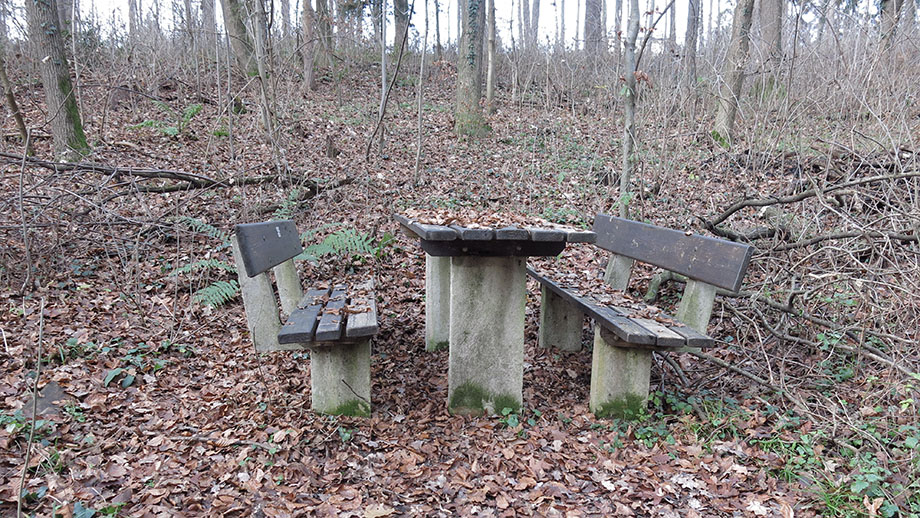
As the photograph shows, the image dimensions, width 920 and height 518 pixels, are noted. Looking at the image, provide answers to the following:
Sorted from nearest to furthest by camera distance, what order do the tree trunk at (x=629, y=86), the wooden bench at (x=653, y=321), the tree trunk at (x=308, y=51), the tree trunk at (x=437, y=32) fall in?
the wooden bench at (x=653, y=321), the tree trunk at (x=629, y=86), the tree trunk at (x=437, y=32), the tree trunk at (x=308, y=51)

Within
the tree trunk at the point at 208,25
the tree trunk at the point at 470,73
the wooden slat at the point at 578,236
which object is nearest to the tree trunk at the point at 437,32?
the tree trunk at the point at 470,73

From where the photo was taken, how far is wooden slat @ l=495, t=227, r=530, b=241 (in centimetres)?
263

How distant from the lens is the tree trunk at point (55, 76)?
6.09 meters

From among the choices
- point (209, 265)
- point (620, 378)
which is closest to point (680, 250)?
point (620, 378)

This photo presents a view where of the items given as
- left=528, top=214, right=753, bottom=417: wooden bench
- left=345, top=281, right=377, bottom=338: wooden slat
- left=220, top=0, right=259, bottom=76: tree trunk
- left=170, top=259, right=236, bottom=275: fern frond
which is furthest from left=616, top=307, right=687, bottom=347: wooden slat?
left=220, top=0, right=259, bottom=76: tree trunk

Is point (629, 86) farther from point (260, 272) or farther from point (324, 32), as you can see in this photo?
point (324, 32)

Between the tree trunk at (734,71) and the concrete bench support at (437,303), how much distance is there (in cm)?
540

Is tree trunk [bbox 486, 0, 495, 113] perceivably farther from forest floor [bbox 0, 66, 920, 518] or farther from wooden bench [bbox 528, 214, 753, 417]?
wooden bench [bbox 528, 214, 753, 417]

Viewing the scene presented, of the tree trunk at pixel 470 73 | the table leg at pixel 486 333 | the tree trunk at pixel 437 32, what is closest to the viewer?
the table leg at pixel 486 333

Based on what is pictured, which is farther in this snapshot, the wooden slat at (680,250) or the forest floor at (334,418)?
the wooden slat at (680,250)

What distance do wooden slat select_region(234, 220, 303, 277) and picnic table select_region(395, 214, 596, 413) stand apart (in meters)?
0.87

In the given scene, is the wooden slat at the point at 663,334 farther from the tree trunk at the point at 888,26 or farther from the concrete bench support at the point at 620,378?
the tree trunk at the point at 888,26

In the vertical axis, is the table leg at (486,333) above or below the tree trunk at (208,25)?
below

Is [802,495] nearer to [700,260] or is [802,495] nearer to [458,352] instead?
[700,260]
